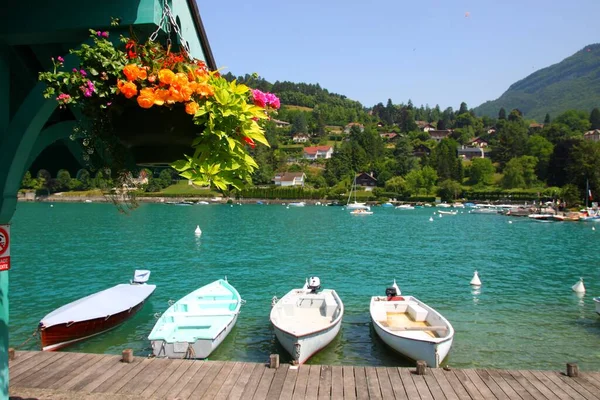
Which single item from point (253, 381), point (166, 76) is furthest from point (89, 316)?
point (166, 76)

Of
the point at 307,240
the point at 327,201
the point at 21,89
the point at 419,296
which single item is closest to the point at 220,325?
the point at 21,89

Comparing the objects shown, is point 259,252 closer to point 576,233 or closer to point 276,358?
point 276,358

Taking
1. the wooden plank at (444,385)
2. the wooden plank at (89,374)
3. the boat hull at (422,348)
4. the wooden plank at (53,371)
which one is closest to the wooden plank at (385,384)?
the wooden plank at (444,385)

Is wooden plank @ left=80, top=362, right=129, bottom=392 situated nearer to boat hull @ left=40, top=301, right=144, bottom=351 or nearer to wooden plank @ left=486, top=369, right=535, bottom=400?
boat hull @ left=40, top=301, right=144, bottom=351

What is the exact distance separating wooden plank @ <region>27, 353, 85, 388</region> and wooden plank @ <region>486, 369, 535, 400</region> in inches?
344

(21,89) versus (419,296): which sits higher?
(21,89)

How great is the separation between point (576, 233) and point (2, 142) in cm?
7255

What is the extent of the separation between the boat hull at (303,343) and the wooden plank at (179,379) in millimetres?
3214

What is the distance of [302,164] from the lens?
198 metres

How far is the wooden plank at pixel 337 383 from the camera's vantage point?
9.33 meters

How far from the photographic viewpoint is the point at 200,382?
9.93m

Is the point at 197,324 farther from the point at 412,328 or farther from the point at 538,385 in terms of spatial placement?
the point at 538,385

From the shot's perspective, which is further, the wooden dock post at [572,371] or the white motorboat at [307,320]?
the white motorboat at [307,320]

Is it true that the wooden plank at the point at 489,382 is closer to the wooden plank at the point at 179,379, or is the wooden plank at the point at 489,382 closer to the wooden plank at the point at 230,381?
the wooden plank at the point at 230,381
